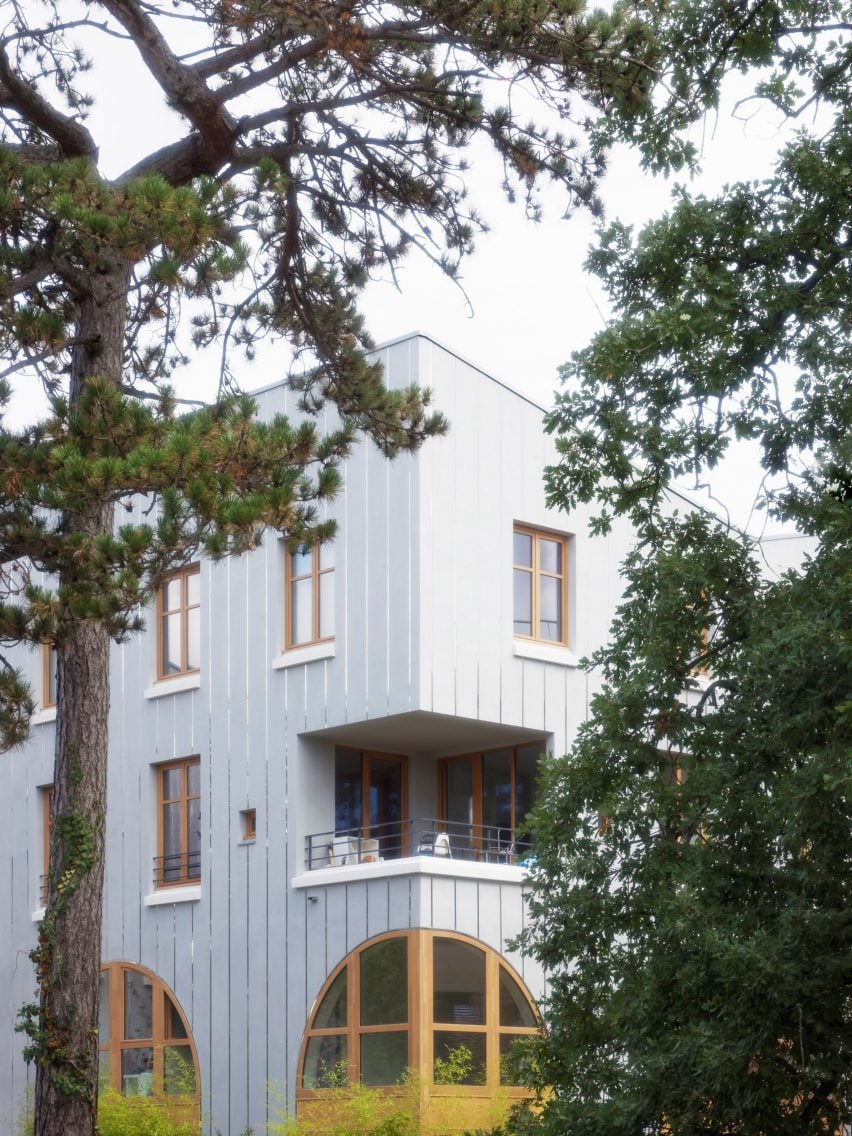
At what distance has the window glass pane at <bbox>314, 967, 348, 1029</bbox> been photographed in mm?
19516

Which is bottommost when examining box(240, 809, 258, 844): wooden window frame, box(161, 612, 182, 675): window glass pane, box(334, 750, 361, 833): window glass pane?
box(240, 809, 258, 844): wooden window frame

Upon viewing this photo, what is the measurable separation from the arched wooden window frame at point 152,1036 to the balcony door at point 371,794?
3.19 metres

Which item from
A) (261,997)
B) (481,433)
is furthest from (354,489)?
(261,997)

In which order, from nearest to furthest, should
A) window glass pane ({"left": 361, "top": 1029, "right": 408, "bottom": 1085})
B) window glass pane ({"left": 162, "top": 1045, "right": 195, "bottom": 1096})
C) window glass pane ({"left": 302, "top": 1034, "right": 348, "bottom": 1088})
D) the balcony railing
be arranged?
window glass pane ({"left": 361, "top": 1029, "right": 408, "bottom": 1085}) < window glass pane ({"left": 302, "top": 1034, "right": 348, "bottom": 1088}) < the balcony railing < window glass pane ({"left": 162, "top": 1045, "right": 195, "bottom": 1096})

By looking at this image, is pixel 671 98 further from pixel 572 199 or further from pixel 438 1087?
pixel 438 1087

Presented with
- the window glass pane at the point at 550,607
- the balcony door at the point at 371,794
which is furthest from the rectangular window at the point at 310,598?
the window glass pane at the point at 550,607

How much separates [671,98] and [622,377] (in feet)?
6.07

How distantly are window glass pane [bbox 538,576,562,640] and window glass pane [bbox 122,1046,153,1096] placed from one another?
294 inches

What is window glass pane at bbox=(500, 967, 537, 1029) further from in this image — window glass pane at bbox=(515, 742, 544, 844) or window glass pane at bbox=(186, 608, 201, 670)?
window glass pane at bbox=(186, 608, 201, 670)

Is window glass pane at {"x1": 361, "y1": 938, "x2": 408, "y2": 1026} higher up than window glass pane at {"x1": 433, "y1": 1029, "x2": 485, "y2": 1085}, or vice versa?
window glass pane at {"x1": 361, "y1": 938, "x2": 408, "y2": 1026}

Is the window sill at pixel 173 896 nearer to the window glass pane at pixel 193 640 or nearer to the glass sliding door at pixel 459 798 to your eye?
the window glass pane at pixel 193 640

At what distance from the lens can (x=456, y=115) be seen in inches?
512

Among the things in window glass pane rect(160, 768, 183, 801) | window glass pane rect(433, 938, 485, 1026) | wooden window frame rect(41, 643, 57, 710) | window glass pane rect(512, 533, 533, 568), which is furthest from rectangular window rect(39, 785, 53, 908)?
window glass pane rect(512, 533, 533, 568)

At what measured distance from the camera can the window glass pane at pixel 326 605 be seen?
20.8 meters
